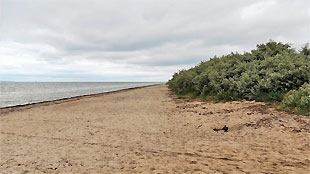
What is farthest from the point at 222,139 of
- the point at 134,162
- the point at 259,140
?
the point at 134,162

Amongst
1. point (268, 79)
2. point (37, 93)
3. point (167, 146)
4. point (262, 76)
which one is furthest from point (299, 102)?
point (37, 93)

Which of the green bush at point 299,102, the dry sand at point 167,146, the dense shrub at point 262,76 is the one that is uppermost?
the dense shrub at point 262,76

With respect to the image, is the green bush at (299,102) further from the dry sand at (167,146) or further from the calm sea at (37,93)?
the calm sea at (37,93)

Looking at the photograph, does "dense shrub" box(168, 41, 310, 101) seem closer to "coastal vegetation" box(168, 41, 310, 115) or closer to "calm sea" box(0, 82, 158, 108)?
"coastal vegetation" box(168, 41, 310, 115)

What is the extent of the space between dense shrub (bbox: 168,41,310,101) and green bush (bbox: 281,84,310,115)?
4.40ft

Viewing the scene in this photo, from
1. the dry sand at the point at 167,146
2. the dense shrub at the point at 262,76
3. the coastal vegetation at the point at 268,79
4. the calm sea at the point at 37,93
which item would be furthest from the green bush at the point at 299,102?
the calm sea at the point at 37,93

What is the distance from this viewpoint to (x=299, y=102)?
7.60 metres

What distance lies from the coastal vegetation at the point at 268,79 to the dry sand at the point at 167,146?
141 centimetres

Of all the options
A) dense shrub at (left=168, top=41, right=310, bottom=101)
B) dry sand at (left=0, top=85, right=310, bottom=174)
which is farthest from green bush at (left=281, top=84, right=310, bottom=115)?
dense shrub at (left=168, top=41, right=310, bottom=101)

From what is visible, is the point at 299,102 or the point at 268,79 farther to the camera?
the point at 268,79

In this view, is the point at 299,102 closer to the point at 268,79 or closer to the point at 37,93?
the point at 268,79

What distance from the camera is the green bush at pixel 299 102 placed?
7270 millimetres

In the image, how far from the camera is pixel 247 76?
→ 1105 cm

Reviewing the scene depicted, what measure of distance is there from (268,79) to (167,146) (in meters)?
7.44
